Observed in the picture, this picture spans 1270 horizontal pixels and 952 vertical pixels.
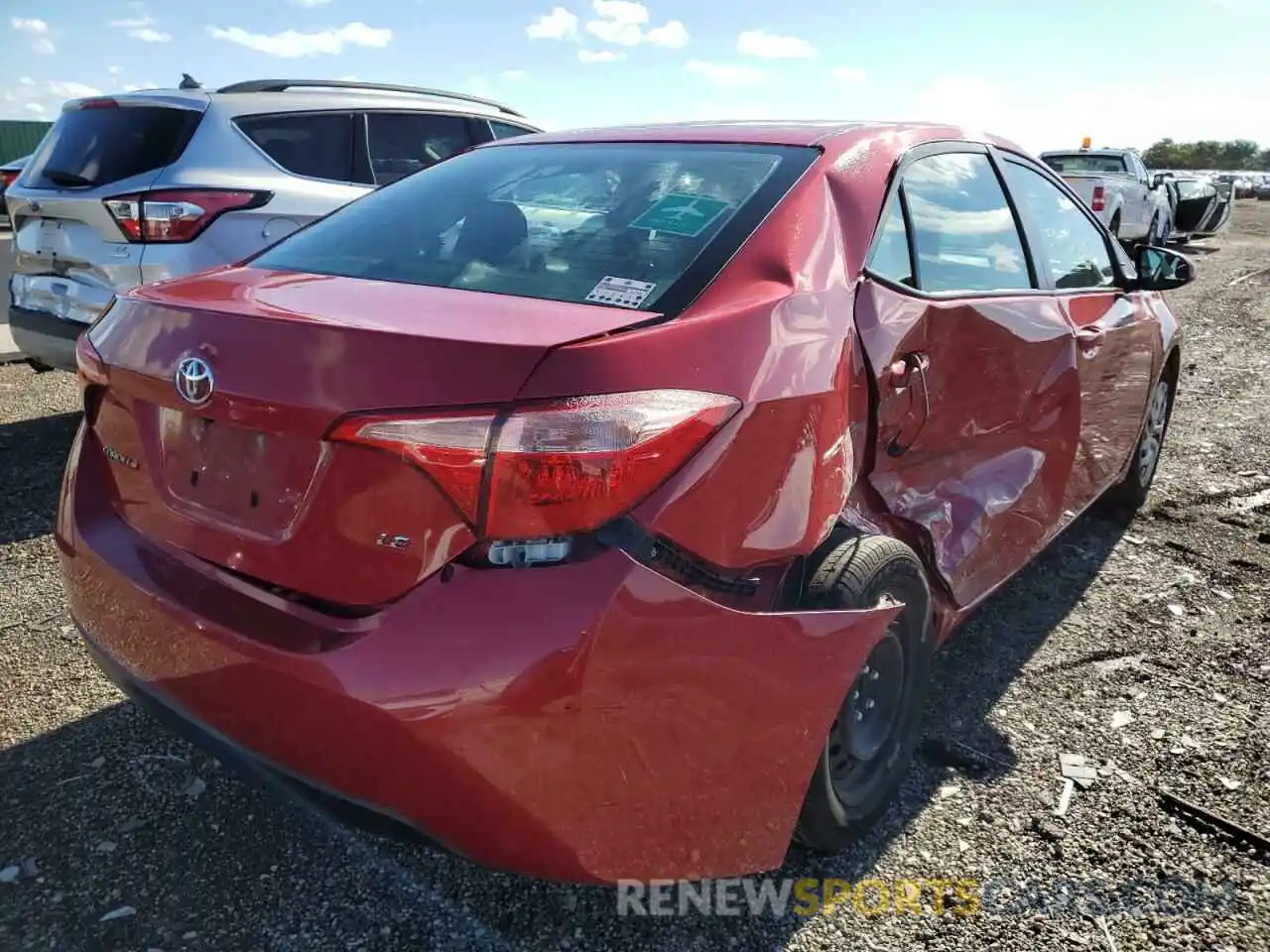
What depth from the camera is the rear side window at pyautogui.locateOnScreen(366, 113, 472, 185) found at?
5910mm

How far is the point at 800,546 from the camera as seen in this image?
6.34 feet

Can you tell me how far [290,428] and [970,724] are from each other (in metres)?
2.13

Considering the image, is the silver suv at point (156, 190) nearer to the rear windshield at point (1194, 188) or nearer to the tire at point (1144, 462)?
the tire at point (1144, 462)

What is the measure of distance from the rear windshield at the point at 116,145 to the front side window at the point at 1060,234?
384 cm

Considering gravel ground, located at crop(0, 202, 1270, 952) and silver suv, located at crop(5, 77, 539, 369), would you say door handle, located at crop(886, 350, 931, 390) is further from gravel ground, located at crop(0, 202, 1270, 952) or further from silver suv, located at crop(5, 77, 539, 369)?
silver suv, located at crop(5, 77, 539, 369)

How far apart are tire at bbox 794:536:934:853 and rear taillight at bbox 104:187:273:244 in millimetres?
3835

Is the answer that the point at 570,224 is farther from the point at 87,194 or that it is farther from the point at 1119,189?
the point at 1119,189

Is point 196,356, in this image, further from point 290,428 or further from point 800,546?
point 800,546

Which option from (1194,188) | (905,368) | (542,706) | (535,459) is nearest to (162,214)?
(905,368)

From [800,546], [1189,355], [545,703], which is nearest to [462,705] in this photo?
[545,703]

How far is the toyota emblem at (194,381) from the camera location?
183 centimetres

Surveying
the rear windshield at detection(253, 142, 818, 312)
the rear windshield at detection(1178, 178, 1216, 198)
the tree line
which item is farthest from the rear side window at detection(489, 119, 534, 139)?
the tree line

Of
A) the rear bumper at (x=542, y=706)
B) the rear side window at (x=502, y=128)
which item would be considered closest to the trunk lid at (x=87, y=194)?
the rear side window at (x=502, y=128)

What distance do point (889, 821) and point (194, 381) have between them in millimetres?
1874
